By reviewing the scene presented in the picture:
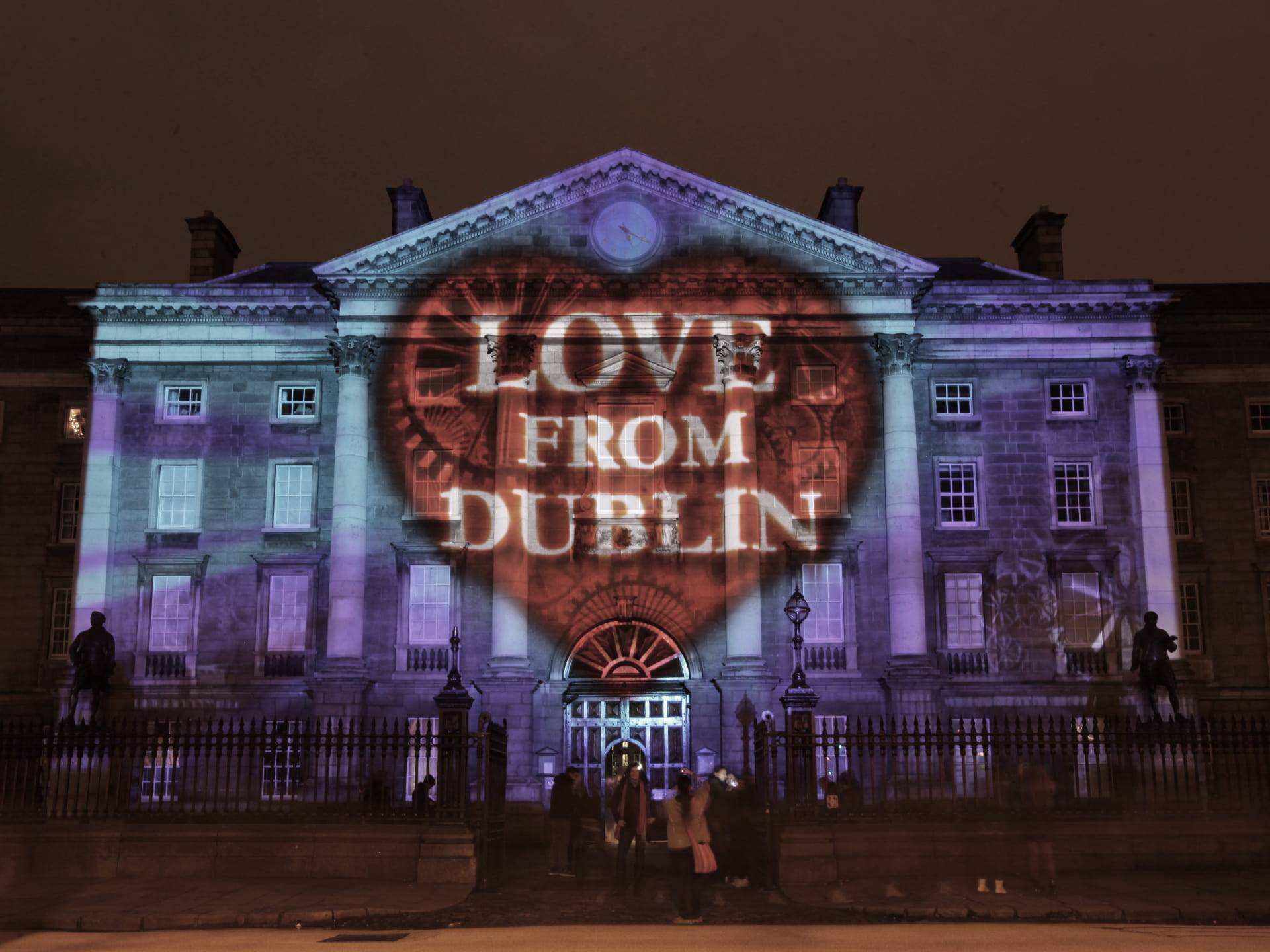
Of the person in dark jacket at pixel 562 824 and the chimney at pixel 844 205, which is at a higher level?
the chimney at pixel 844 205

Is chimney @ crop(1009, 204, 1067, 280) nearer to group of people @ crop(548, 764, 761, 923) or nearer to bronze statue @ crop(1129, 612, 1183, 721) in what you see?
bronze statue @ crop(1129, 612, 1183, 721)

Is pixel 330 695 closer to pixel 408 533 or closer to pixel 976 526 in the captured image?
pixel 408 533

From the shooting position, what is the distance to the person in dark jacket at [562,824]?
24531mm

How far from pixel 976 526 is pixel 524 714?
1416cm

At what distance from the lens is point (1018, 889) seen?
21.1 m

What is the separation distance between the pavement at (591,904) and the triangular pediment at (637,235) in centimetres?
2167

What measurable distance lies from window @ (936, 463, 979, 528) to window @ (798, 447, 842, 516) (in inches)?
126

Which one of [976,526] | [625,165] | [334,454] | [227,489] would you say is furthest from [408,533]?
[976,526]

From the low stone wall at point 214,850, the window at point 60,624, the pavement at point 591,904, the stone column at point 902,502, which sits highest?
the stone column at point 902,502

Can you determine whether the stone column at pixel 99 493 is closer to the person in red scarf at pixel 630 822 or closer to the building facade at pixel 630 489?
the building facade at pixel 630 489

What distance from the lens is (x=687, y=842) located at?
19.3 metres

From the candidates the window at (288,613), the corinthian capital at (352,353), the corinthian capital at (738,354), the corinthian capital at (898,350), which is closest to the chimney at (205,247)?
the corinthian capital at (352,353)

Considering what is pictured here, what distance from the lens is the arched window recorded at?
127 ft

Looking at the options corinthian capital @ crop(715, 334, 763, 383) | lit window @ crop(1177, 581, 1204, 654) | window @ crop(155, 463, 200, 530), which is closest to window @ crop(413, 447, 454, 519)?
window @ crop(155, 463, 200, 530)
